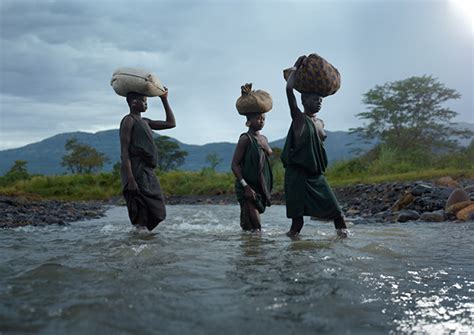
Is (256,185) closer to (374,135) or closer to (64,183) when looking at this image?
(64,183)

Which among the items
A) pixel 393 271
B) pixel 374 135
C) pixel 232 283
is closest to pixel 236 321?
pixel 232 283

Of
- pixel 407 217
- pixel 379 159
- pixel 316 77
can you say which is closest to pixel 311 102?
pixel 316 77

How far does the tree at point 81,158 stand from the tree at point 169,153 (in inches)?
300

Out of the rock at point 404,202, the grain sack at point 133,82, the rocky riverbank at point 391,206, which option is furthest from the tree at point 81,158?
the grain sack at point 133,82

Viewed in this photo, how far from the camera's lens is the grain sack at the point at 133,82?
5902 mm

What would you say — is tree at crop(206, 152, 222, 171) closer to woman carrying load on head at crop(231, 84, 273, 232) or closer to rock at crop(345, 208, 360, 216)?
rock at crop(345, 208, 360, 216)

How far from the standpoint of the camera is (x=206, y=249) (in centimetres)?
469

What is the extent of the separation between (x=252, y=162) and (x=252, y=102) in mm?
732

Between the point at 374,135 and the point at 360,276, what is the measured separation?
2806cm

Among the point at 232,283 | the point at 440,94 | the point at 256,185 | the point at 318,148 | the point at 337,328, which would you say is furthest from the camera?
the point at 440,94

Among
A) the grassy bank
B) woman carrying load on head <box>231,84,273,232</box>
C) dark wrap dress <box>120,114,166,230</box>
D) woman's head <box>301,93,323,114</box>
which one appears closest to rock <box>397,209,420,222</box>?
woman carrying load on head <box>231,84,273,232</box>

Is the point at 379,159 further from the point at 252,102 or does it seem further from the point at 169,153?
the point at 169,153

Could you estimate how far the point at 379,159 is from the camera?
21281mm

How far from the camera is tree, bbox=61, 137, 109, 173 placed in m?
46.8
